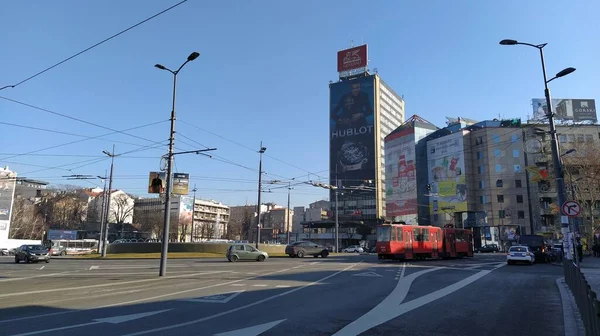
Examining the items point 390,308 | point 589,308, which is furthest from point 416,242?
point 589,308

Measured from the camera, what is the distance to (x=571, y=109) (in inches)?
3319

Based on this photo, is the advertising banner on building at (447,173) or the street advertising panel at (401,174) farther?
the street advertising panel at (401,174)

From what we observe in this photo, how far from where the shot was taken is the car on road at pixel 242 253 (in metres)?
32.7

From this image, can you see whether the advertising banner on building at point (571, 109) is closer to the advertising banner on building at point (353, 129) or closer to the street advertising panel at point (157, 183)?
the advertising banner on building at point (353, 129)

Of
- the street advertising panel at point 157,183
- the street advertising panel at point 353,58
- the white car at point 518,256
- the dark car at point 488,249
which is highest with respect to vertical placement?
the street advertising panel at point 353,58

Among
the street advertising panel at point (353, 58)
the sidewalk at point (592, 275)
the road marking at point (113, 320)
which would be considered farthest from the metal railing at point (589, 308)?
the street advertising panel at point (353, 58)

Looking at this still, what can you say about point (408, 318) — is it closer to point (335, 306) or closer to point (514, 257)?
point (335, 306)

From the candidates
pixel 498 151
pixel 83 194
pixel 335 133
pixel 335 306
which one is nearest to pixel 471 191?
pixel 498 151

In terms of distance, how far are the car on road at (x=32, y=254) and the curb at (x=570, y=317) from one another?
36307mm

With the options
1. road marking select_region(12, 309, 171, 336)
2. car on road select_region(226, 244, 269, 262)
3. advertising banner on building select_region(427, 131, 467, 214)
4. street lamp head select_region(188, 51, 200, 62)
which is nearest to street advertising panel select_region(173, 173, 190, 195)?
street lamp head select_region(188, 51, 200, 62)

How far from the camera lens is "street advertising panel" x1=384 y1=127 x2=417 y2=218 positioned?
10231 centimetres

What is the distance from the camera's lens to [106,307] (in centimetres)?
1040

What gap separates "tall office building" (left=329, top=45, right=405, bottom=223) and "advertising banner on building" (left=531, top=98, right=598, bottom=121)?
54264 mm

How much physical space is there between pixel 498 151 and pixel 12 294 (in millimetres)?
91002
